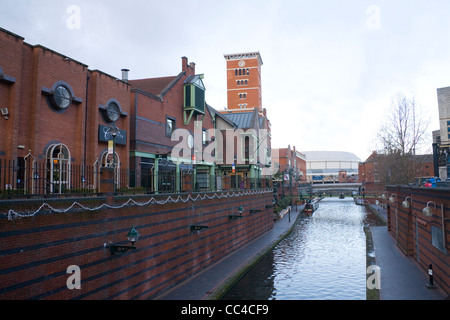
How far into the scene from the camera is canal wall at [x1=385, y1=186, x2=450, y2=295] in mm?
12133

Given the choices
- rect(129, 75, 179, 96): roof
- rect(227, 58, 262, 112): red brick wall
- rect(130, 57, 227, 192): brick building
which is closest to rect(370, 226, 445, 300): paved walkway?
rect(130, 57, 227, 192): brick building

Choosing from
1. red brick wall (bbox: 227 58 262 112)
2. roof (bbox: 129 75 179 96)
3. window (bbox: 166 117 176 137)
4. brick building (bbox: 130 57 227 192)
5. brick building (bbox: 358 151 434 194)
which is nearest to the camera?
brick building (bbox: 130 57 227 192)

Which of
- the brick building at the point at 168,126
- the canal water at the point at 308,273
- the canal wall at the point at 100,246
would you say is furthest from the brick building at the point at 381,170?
the canal wall at the point at 100,246

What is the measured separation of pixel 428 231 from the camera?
1499 cm

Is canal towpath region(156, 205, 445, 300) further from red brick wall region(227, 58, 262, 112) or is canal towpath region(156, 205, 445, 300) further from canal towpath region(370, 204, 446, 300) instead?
red brick wall region(227, 58, 262, 112)

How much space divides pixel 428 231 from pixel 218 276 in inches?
379

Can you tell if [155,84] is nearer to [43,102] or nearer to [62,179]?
[43,102]

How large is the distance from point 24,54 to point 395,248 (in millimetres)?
23978

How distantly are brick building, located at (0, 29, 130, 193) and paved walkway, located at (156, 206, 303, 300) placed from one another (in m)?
5.73

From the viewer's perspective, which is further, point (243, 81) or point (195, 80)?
point (243, 81)

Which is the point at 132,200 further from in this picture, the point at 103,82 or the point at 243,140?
the point at 243,140

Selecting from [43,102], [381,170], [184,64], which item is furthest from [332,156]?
[43,102]

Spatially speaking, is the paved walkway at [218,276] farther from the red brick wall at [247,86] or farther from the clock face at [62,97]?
the red brick wall at [247,86]
